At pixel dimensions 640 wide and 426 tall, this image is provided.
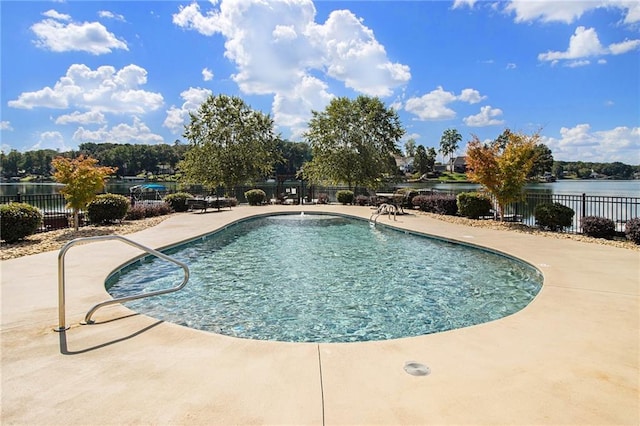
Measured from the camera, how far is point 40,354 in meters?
3.35

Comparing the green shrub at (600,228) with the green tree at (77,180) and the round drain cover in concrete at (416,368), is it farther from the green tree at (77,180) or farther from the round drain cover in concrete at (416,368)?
the green tree at (77,180)

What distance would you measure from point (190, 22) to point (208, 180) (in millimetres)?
15115

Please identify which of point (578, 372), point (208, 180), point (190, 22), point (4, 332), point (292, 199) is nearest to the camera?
point (578, 372)

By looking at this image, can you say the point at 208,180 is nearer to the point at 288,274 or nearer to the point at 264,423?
the point at 288,274

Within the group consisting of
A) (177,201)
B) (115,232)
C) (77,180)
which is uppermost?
(77,180)

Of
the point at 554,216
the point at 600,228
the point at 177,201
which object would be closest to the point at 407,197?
the point at 554,216

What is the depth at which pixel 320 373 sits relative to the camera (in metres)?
3.00

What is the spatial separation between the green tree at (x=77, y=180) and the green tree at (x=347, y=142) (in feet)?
52.1

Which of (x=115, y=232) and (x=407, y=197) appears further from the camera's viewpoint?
(x=407, y=197)

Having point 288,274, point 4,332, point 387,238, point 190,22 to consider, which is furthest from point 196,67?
point 4,332

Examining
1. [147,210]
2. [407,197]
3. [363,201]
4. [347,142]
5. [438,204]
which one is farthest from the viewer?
[347,142]

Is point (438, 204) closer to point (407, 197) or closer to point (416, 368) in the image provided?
point (407, 197)

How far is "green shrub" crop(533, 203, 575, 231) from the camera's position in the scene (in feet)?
35.1

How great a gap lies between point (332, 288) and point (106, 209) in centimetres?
925
